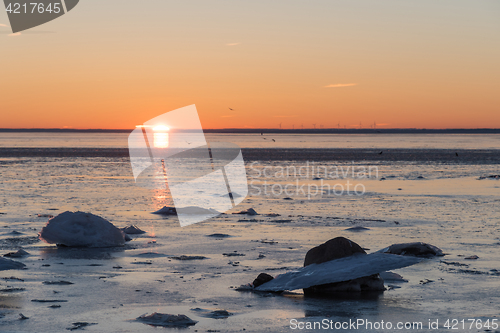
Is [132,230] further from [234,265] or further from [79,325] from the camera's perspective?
[79,325]

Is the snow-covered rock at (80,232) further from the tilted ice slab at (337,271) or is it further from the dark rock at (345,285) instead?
the dark rock at (345,285)

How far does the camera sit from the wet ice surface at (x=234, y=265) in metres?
7.17

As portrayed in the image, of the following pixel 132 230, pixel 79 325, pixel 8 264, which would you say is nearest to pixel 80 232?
pixel 132 230

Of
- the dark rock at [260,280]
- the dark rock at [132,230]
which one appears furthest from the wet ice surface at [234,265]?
the dark rock at [260,280]

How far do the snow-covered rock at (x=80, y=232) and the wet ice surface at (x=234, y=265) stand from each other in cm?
29

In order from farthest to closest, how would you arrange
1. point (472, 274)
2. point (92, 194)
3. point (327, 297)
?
point (92, 194)
point (472, 274)
point (327, 297)

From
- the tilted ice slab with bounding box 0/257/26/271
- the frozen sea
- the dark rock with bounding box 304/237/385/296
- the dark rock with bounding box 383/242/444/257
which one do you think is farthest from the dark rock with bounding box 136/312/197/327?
the dark rock with bounding box 383/242/444/257

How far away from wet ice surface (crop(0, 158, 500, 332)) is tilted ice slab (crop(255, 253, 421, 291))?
267 mm

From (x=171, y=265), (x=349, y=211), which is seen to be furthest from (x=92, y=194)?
(x=171, y=265)

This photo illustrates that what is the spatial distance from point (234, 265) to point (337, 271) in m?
2.33

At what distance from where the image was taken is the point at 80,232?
38.8 ft

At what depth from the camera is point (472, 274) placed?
9328 millimetres

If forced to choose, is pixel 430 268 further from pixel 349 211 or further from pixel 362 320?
pixel 349 211

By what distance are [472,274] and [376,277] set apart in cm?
205
